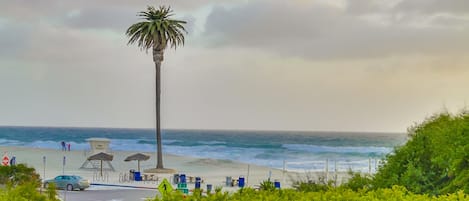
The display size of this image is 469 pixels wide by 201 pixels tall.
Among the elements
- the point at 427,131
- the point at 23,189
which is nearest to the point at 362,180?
the point at 427,131

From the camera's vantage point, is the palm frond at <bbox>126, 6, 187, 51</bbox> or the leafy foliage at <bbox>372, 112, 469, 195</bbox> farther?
the palm frond at <bbox>126, 6, 187, 51</bbox>

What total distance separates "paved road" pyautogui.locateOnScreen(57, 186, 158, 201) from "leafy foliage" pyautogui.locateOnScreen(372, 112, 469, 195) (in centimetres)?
1581

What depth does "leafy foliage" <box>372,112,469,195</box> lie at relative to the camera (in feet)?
31.5

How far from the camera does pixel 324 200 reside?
249 inches

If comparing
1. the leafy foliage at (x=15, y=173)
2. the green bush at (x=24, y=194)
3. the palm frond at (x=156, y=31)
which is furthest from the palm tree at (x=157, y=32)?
the green bush at (x=24, y=194)

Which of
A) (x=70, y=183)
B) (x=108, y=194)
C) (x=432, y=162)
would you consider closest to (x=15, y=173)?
(x=108, y=194)

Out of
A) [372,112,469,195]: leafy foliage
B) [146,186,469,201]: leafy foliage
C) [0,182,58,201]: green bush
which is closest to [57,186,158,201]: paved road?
[372,112,469,195]: leafy foliage

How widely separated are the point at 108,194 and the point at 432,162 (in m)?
20.0

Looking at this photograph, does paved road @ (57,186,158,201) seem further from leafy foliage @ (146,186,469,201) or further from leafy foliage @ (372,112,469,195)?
leafy foliage @ (146,186,469,201)

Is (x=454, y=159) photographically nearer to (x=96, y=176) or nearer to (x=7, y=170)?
(x=7, y=170)

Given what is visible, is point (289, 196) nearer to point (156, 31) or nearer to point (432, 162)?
point (432, 162)

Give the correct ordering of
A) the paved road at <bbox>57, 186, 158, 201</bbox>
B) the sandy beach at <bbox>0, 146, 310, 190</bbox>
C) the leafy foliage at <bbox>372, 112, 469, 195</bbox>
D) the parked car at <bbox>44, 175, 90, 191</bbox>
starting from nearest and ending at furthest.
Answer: the leafy foliage at <bbox>372, 112, 469, 195</bbox> → the paved road at <bbox>57, 186, 158, 201</bbox> → the parked car at <bbox>44, 175, 90, 191</bbox> → the sandy beach at <bbox>0, 146, 310, 190</bbox>

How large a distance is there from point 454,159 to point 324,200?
409cm

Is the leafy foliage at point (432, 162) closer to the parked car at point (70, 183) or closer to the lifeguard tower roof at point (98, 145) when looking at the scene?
the parked car at point (70, 183)
